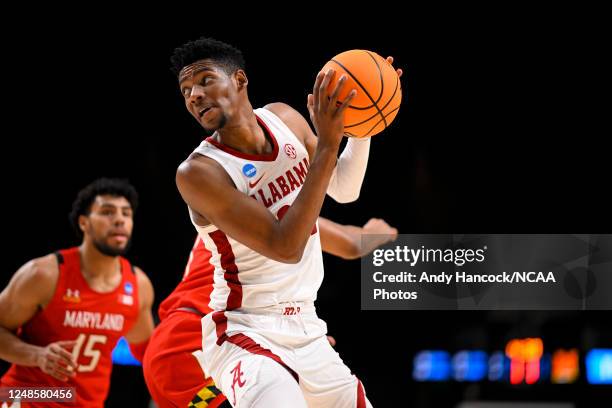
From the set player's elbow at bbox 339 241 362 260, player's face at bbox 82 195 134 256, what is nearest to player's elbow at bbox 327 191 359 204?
player's elbow at bbox 339 241 362 260

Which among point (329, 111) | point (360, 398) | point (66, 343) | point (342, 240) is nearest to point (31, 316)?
point (66, 343)

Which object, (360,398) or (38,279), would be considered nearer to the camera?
(360,398)

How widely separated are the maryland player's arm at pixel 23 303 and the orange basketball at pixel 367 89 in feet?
8.16

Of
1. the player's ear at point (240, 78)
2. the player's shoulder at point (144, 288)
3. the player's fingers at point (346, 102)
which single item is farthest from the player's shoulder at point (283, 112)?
the player's shoulder at point (144, 288)

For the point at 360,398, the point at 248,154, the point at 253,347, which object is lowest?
the point at 360,398

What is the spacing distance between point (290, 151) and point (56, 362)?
2.10m

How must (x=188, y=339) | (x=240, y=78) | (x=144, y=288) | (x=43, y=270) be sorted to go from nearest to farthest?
1. (x=240, y=78)
2. (x=188, y=339)
3. (x=43, y=270)
4. (x=144, y=288)

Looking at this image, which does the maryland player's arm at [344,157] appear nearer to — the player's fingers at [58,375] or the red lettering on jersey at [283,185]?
the red lettering on jersey at [283,185]

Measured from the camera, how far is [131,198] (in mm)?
5312

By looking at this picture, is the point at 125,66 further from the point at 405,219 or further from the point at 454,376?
the point at 454,376

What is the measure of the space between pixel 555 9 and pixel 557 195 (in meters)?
2.91

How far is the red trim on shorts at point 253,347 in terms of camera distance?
102 inches

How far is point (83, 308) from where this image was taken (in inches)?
189

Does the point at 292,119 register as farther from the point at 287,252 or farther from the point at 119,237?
the point at 119,237
